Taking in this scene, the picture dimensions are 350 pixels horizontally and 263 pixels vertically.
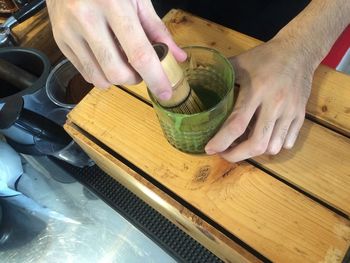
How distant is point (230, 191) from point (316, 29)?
0.32 m

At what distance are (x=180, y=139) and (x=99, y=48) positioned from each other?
195 mm

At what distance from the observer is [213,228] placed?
1.74 feet

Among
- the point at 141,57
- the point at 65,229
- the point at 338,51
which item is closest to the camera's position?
the point at 141,57

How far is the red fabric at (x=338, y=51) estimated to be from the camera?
813 mm

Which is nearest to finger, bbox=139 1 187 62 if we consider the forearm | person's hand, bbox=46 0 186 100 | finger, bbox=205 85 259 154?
person's hand, bbox=46 0 186 100

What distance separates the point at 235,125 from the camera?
513mm

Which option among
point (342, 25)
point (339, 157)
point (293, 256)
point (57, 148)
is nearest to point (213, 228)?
point (293, 256)

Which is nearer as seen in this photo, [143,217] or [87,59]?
[87,59]

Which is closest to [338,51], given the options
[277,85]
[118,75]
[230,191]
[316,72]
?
[316,72]

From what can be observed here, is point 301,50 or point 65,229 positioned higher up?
point 301,50

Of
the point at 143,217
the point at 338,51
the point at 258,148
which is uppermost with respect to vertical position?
the point at 258,148

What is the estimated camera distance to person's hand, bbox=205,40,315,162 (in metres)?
0.52

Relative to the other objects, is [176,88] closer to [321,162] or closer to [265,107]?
[265,107]

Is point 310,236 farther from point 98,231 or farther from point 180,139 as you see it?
point 98,231
